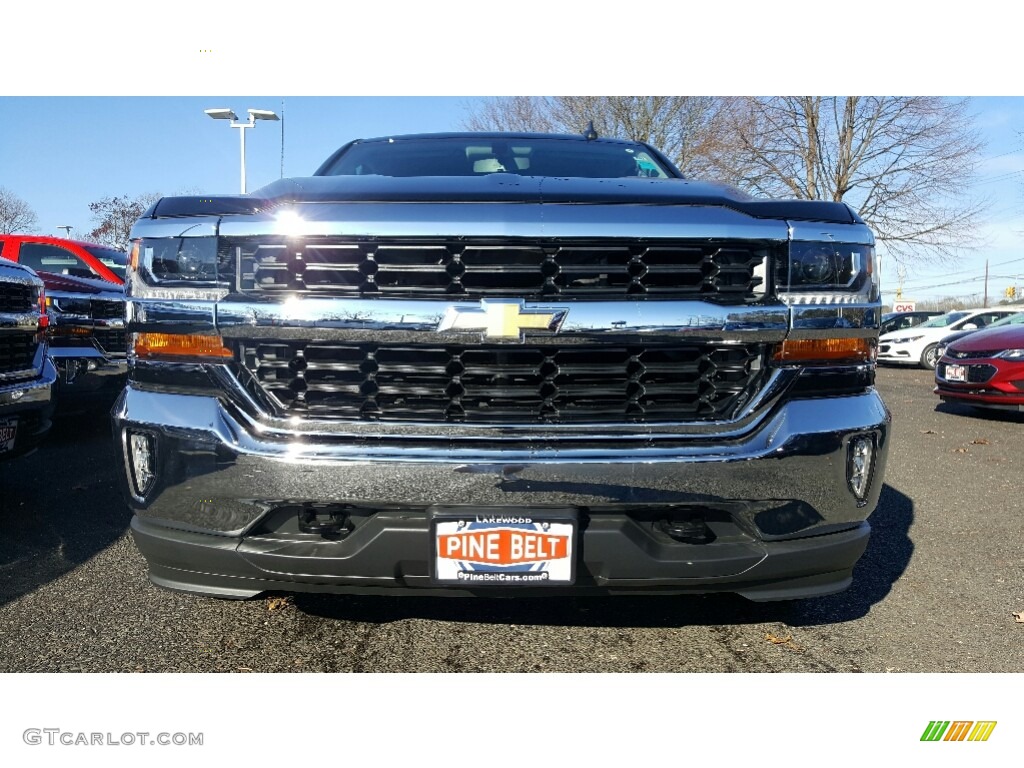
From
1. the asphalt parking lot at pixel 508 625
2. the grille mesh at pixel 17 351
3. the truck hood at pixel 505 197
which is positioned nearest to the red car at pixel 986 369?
the asphalt parking lot at pixel 508 625

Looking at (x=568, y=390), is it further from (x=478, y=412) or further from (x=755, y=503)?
(x=755, y=503)

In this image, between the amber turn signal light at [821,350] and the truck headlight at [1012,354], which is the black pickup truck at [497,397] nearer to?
the amber turn signal light at [821,350]

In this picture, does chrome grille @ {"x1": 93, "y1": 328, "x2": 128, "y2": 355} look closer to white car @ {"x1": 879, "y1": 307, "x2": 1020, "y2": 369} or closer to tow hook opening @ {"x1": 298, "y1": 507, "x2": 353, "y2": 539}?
tow hook opening @ {"x1": 298, "y1": 507, "x2": 353, "y2": 539}

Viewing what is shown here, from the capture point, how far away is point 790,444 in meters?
2.04

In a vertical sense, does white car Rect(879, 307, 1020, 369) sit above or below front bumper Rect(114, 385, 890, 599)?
below

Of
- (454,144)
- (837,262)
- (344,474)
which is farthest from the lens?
(454,144)

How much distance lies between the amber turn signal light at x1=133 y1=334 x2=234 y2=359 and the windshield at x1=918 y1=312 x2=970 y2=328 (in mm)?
16813

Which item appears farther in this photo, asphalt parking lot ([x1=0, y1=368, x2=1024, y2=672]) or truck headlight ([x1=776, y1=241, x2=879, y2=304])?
asphalt parking lot ([x1=0, y1=368, x2=1024, y2=672])

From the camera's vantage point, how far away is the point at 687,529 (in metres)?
2.03

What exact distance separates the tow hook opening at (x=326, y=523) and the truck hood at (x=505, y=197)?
2.84 feet

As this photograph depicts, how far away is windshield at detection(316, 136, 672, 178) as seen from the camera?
330 cm

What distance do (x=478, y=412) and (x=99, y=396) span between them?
4994 millimetres

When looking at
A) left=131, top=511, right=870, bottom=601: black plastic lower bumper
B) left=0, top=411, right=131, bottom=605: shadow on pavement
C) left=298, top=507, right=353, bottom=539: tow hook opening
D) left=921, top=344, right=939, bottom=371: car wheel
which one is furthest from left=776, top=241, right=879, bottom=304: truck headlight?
left=921, top=344, right=939, bottom=371: car wheel
